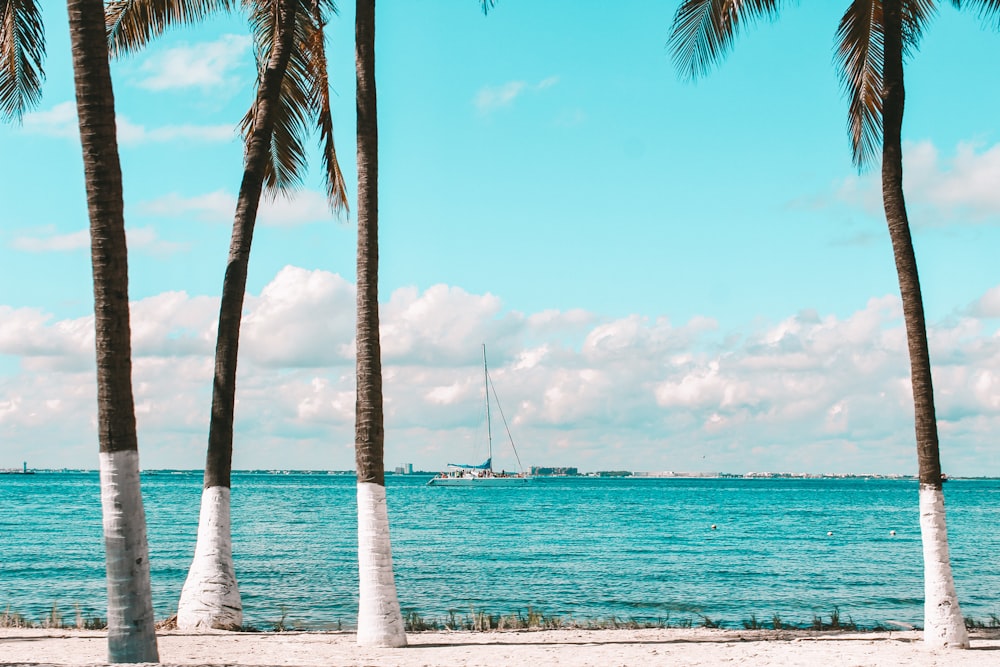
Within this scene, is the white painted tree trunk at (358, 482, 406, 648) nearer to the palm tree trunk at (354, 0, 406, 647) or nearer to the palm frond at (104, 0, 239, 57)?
the palm tree trunk at (354, 0, 406, 647)

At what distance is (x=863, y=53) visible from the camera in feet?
44.0

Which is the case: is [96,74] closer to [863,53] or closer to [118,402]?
[118,402]

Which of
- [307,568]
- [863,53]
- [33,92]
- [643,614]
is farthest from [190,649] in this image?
[307,568]

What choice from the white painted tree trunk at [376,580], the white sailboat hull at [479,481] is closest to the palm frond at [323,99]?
the white painted tree trunk at [376,580]

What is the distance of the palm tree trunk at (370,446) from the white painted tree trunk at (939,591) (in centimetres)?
615

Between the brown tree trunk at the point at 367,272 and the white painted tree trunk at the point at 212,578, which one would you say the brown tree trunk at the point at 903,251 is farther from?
the white painted tree trunk at the point at 212,578

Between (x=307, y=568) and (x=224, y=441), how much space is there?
64.8ft

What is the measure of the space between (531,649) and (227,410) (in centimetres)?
509

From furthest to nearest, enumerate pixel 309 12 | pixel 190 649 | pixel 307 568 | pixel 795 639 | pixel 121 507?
pixel 307 568 → pixel 309 12 → pixel 795 639 → pixel 190 649 → pixel 121 507

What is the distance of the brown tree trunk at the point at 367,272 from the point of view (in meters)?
11.1

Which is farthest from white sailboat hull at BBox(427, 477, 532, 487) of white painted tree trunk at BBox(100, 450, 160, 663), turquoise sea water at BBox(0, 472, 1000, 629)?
white painted tree trunk at BBox(100, 450, 160, 663)

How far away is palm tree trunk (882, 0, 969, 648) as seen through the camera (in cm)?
1109

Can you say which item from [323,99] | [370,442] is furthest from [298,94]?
[370,442]

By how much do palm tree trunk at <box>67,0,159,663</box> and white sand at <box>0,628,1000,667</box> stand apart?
1440 mm
